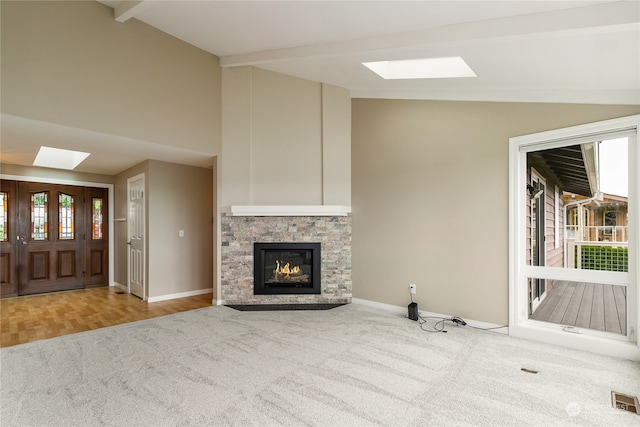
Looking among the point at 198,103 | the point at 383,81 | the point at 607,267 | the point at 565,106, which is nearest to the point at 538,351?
the point at 607,267

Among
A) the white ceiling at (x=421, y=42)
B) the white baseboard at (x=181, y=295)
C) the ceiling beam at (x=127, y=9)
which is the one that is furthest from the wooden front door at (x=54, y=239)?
the ceiling beam at (x=127, y=9)

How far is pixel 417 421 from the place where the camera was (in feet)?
→ 6.81

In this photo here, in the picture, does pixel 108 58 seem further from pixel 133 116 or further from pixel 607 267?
pixel 607 267

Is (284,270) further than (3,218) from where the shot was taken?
No

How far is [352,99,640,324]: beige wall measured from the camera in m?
3.73

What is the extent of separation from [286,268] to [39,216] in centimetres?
479

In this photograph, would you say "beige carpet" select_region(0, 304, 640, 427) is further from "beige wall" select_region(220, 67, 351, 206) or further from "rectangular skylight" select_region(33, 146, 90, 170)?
"rectangular skylight" select_region(33, 146, 90, 170)

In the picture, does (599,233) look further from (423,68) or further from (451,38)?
(423,68)

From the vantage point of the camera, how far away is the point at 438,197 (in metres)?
4.21

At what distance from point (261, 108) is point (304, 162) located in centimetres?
104

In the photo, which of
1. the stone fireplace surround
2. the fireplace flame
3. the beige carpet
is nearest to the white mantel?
the stone fireplace surround

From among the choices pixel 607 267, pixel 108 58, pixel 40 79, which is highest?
pixel 108 58

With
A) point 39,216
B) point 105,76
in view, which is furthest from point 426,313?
point 39,216

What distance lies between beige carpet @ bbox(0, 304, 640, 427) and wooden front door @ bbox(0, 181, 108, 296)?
3.30m
